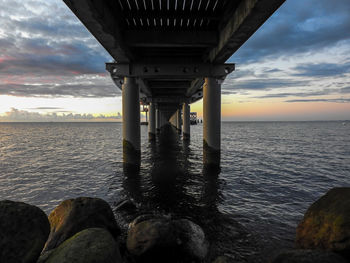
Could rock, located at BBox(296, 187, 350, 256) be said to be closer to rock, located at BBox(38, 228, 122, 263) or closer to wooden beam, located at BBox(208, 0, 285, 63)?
rock, located at BBox(38, 228, 122, 263)

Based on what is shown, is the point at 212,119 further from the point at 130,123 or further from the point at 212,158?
the point at 130,123

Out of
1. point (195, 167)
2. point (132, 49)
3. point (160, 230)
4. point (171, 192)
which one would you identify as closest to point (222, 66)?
point (132, 49)

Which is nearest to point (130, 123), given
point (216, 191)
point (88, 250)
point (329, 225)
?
point (216, 191)

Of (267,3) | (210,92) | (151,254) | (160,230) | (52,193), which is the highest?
(267,3)

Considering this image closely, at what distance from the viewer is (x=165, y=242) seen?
4797mm

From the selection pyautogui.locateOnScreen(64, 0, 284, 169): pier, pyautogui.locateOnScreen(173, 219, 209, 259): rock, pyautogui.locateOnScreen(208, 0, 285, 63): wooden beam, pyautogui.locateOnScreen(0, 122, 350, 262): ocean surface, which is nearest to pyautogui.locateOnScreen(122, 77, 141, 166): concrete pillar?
pyautogui.locateOnScreen(64, 0, 284, 169): pier

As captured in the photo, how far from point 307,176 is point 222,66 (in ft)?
32.0

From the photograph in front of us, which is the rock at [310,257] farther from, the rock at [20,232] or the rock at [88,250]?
the rock at [20,232]

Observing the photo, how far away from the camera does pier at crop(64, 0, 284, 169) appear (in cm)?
800

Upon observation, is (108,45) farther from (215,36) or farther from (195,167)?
(195,167)

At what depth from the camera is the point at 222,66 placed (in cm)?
1479

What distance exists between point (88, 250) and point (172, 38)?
1059 centimetres

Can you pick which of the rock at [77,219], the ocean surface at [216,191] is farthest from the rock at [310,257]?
the rock at [77,219]

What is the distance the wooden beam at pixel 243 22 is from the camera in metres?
6.86
